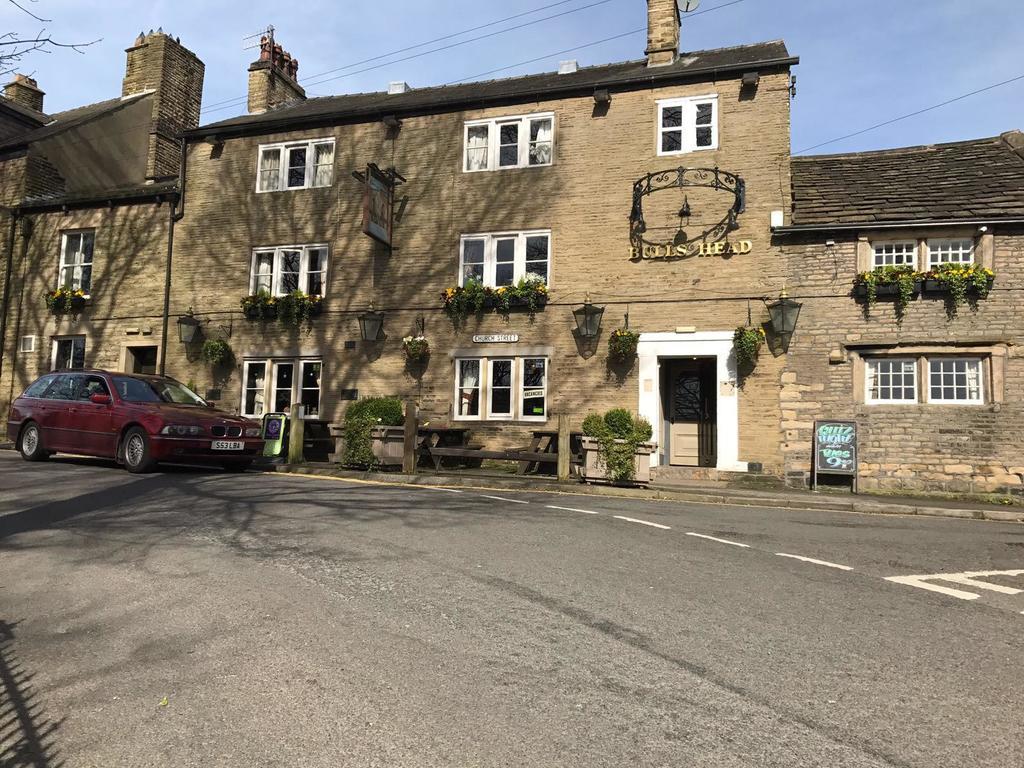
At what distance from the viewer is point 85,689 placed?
3.24 m

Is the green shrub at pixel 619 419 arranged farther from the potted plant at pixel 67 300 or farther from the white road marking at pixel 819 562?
the potted plant at pixel 67 300

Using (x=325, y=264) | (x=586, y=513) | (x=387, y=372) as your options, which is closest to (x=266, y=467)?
(x=387, y=372)

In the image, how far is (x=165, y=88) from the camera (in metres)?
22.1

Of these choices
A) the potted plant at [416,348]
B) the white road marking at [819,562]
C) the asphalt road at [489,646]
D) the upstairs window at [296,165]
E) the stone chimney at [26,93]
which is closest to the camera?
the asphalt road at [489,646]

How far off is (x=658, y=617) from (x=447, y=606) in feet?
4.46

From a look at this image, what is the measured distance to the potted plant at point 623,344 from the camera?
1491 centimetres

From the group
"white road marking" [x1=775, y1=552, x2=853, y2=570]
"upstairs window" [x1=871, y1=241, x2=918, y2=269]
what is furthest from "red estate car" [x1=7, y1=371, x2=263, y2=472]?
"upstairs window" [x1=871, y1=241, x2=918, y2=269]

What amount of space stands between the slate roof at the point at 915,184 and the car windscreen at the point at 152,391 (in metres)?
12.6

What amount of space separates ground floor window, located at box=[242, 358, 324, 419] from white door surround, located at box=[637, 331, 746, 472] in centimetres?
817

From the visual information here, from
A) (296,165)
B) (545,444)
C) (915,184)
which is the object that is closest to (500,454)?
(545,444)

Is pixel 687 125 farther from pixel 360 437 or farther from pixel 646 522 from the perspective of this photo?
pixel 646 522

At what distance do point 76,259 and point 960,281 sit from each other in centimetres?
2291

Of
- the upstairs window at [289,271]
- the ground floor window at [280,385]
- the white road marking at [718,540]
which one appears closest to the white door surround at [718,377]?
the white road marking at [718,540]

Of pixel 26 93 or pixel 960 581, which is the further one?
pixel 26 93
